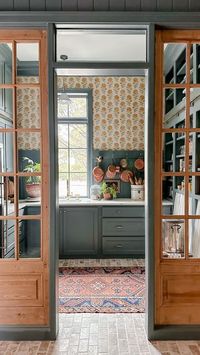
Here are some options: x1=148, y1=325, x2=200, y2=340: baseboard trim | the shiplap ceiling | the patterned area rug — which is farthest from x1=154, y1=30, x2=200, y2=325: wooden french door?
the patterned area rug

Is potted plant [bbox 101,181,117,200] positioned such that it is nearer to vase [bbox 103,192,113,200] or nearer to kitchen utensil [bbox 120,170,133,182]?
vase [bbox 103,192,113,200]

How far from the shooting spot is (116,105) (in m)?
5.36

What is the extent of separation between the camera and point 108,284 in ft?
12.9

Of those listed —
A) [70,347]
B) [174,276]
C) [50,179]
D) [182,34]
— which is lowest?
[70,347]

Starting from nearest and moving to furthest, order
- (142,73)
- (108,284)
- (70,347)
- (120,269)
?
(70,347) → (142,73) → (108,284) → (120,269)

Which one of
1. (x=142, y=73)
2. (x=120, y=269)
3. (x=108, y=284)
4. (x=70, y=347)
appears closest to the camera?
(x=70, y=347)

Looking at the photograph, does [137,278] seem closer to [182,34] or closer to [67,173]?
[67,173]

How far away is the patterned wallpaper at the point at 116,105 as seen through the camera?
17.5 feet

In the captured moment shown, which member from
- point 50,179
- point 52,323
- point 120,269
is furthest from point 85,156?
point 52,323

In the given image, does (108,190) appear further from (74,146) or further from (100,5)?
(100,5)

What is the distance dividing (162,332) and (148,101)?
77.1 inches

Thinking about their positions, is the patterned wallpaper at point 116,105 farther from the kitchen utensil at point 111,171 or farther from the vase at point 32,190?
the vase at point 32,190

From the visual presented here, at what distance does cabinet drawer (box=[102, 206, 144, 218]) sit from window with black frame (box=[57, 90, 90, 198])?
0.80m

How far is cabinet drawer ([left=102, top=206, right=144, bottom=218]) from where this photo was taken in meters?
4.81
